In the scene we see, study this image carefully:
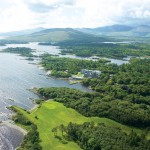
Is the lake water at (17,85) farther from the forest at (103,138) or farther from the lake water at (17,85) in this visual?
the forest at (103,138)

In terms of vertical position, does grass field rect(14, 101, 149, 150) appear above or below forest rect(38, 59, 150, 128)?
below

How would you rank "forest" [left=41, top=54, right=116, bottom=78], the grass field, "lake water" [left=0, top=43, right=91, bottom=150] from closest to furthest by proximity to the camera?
the grass field < "lake water" [left=0, top=43, right=91, bottom=150] < "forest" [left=41, top=54, right=116, bottom=78]

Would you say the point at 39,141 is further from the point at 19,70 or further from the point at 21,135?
the point at 19,70

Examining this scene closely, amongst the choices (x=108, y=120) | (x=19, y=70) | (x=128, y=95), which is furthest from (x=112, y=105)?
(x=19, y=70)

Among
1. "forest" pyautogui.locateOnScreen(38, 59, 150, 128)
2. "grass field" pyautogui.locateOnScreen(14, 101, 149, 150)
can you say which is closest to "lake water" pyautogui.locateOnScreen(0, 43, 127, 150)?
"grass field" pyautogui.locateOnScreen(14, 101, 149, 150)

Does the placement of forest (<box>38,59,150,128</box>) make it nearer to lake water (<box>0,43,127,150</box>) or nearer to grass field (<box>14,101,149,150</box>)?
grass field (<box>14,101,149,150</box>)

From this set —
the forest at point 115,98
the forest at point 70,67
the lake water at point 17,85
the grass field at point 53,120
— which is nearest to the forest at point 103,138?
the grass field at point 53,120

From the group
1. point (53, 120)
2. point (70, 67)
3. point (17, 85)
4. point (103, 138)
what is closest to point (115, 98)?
point (53, 120)

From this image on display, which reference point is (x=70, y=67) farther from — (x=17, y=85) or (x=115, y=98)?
(x=115, y=98)
